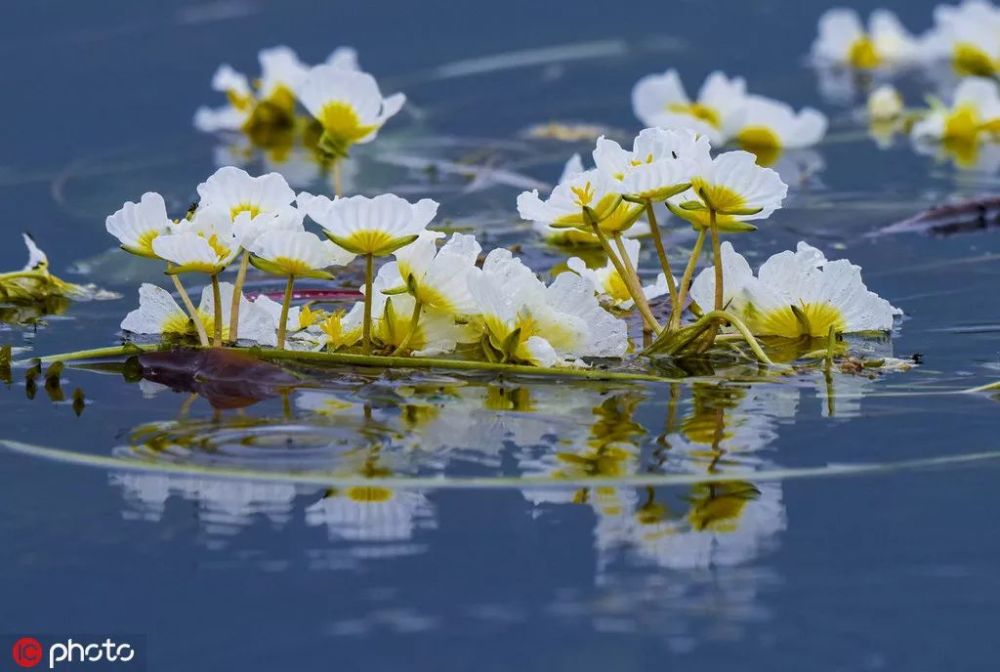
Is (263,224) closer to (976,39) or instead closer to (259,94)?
(259,94)

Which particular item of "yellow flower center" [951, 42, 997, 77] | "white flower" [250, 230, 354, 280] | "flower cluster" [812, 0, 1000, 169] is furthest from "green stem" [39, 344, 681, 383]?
"yellow flower center" [951, 42, 997, 77]

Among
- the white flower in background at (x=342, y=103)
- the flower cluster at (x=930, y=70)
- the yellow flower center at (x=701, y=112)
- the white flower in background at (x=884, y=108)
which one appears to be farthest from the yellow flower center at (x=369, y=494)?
the white flower in background at (x=884, y=108)

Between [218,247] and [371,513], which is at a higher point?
[218,247]

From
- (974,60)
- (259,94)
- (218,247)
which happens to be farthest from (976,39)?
(218,247)

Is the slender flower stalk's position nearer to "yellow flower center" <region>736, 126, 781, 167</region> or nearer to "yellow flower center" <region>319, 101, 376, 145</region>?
"yellow flower center" <region>319, 101, 376, 145</region>

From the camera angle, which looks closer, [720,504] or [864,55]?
[720,504]

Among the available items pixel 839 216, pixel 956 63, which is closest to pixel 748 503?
pixel 839 216

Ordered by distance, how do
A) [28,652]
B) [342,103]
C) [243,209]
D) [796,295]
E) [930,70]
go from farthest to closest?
[930,70] < [342,103] < [796,295] < [243,209] < [28,652]

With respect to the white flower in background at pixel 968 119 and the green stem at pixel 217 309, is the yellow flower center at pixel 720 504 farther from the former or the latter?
the white flower in background at pixel 968 119
